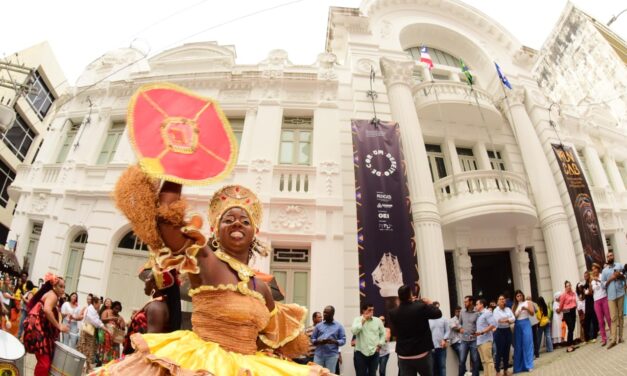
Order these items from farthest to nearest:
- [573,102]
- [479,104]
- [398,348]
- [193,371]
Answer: [573,102] < [479,104] < [398,348] < [193,371]

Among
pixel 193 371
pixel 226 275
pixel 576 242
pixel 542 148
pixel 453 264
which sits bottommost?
pixel 193 371

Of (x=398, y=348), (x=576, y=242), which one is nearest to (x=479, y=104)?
(x=576, y=242)

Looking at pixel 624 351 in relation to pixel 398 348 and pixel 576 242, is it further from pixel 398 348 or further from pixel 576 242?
pixel 576 242

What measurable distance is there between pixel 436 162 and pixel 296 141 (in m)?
4.75

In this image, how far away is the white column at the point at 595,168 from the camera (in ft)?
43.0

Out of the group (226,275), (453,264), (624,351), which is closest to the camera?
(226,275)

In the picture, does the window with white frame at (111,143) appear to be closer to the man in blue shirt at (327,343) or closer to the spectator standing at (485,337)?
the man in blue shirt at (327,343)

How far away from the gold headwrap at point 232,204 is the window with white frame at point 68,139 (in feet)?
37.2

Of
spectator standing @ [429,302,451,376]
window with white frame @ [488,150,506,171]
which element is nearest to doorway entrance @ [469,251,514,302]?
window with white frame @ [488,150,506,171]

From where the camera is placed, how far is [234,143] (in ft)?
7.03

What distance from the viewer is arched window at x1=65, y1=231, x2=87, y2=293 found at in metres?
9.24

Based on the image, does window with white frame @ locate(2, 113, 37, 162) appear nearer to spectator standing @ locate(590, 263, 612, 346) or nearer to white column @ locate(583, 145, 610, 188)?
spectator standing @ locate(590, 263, 612, 346)

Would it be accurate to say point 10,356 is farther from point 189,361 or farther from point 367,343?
point 367,343

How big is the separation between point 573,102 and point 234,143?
22254 millimetres
